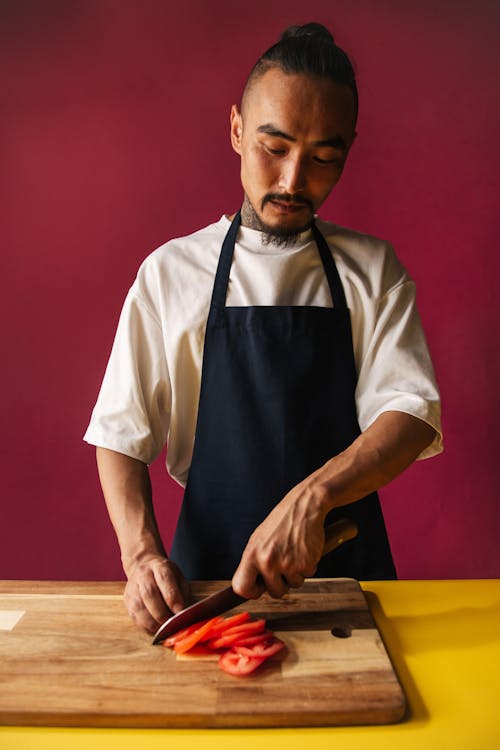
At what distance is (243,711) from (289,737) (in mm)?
64

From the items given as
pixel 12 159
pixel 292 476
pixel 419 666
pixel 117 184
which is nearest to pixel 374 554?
pixel 292 476

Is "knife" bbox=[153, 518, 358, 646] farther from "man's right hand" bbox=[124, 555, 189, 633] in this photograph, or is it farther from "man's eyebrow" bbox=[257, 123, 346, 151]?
"man's eyebrow" bbox=[257, 123, 346, 151]

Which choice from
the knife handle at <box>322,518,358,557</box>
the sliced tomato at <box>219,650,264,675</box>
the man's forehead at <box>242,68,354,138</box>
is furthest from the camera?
the man's forehead at <box>242,68,354,138</box>

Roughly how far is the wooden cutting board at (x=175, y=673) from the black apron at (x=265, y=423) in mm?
251

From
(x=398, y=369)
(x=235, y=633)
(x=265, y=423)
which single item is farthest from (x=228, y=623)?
(x=398, y=369)

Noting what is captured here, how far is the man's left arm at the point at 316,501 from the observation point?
1.16 m

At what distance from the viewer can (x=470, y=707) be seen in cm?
96

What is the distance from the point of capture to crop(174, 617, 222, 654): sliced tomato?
105cm

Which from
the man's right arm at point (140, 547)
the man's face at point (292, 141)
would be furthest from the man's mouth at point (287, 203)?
the man's right arm at point (140, 547)

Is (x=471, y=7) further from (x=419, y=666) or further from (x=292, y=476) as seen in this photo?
(x=419, y=666)

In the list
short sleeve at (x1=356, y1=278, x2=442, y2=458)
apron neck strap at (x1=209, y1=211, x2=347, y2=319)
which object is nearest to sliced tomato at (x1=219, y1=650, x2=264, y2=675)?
short sleeve at (x1=356, y1=278, x2=442, y2=458)

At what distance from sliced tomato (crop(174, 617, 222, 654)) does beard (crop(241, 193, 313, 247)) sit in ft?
2.58

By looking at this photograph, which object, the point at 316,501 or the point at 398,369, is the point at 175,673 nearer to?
the point at 316,501

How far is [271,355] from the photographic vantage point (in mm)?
1494
